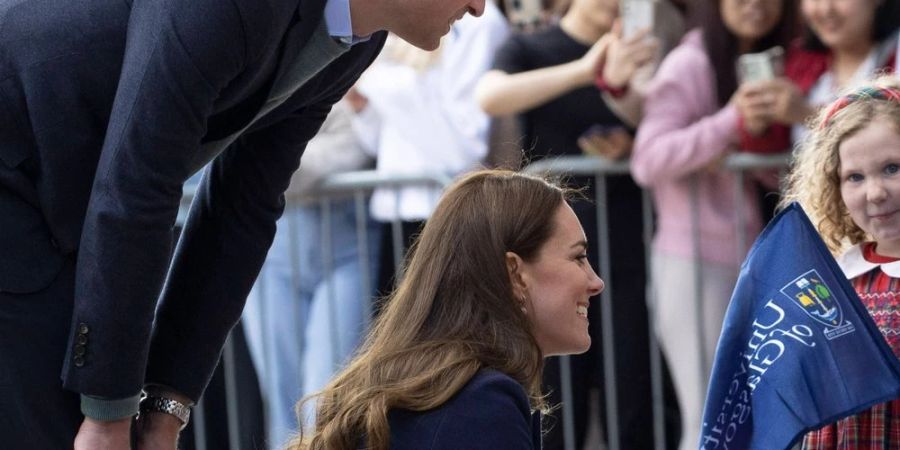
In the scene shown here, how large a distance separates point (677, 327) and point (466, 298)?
2.33 m

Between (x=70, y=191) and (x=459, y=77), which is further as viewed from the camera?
(x=459, y=77)

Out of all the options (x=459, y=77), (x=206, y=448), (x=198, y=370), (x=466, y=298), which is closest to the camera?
(x=466, y=298)

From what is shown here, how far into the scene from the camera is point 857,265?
2973 millimetres

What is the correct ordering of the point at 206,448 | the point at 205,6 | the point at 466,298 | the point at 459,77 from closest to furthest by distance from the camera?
the point at 205,6 → the point at 466,298 → the point at 459,77 → the point at 206,448

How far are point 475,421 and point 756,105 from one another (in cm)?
244

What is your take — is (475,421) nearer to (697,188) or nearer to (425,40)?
(425,40)

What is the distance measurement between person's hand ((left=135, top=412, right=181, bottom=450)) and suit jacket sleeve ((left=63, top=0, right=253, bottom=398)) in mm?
334

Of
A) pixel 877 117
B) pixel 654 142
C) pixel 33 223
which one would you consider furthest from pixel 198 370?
pixel 654 142

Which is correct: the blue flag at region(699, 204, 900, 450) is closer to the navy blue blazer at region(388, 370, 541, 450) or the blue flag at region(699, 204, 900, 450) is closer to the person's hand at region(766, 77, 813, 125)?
the navy blue blazer at region(388, 370, 541, 450)

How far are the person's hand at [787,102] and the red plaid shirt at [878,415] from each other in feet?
5.36

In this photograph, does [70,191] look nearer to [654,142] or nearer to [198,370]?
[198,370]

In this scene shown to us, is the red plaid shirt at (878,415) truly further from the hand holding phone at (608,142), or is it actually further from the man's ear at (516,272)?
the hand holding phone at (608,142)

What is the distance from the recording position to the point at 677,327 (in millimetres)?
4801

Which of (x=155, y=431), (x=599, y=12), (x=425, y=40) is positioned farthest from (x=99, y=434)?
(x=599, y=12)
